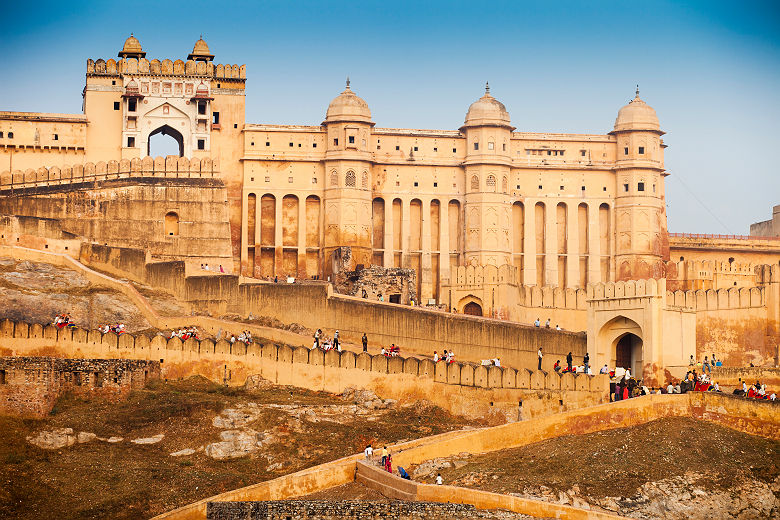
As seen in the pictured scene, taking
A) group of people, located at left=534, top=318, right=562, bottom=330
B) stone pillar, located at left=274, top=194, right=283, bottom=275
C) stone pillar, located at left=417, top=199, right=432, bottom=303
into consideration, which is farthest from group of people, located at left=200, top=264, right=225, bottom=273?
group of people, located at left=534, top=318, right=562, bottom=330

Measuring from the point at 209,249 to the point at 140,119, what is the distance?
10.0m

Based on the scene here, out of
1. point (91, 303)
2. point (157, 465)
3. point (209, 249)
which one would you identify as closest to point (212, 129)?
point (209, 249)

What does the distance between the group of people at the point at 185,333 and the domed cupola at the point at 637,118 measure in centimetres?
3042

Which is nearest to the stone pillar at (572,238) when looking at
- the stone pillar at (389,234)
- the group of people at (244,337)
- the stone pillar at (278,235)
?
the stone pillar at (389,234)

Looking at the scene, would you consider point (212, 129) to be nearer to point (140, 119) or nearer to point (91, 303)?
point (140, 119)

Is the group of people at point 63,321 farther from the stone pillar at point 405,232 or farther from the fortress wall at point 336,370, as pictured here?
the stone pillar at point 405,232

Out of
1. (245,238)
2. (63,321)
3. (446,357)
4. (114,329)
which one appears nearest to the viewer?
(63,321)

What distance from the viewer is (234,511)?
32562 millimetres

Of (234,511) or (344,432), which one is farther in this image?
(344,432)

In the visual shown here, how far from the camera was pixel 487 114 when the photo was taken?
6775cm

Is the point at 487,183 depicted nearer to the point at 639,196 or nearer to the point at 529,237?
the point at 529,237

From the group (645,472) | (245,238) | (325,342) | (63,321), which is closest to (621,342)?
(325,342)

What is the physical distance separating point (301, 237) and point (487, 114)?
1174 centimetres

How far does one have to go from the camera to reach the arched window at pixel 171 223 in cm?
6009
